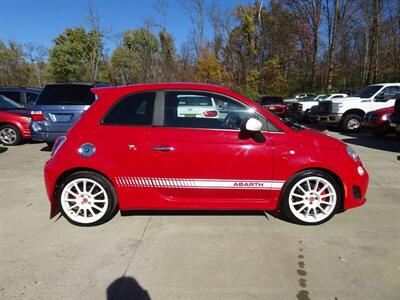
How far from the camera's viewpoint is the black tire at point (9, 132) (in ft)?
32.2

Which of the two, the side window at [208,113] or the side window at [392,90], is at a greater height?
the side window at [392,90]

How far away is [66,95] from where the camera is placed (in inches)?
310

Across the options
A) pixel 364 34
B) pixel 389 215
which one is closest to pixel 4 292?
pixel 389 215

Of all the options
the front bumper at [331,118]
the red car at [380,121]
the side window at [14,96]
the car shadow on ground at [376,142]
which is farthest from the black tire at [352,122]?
the side window at [14,96]

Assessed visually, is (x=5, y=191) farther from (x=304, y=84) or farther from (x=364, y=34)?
(x=364, y=34)

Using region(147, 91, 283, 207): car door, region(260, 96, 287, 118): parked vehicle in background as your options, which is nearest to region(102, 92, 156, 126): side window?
region(147, 91, 283, 207): car door

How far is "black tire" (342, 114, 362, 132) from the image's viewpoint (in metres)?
12.7

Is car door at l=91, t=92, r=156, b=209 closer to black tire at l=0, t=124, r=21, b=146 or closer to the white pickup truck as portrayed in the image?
black tire at l=0, t=124, r=21, b=146

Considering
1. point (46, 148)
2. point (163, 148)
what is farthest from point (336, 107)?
point (163, 148)

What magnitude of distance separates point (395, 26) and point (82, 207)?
121ft

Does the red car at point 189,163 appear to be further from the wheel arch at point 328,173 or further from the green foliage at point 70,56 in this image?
the green foliage at point 70,56

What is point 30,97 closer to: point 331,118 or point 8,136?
point 8,136

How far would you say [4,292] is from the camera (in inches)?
106

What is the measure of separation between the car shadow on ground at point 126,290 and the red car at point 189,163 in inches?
44.7
